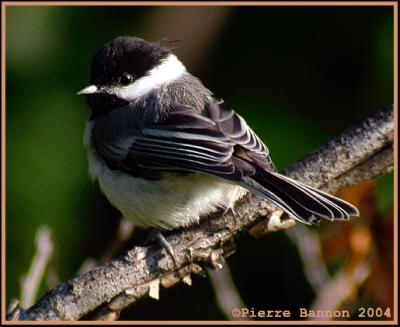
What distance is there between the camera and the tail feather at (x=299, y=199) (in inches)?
76.4

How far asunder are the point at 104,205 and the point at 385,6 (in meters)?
1.50

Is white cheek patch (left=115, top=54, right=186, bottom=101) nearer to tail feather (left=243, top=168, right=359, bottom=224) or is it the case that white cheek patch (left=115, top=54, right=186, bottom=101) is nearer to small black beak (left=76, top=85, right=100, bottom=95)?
small black beak (left=76, top=85, right=100, bottom=95)

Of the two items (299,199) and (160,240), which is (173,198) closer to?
(160,240)

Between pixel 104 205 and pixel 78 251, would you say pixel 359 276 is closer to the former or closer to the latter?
pixel 78 251

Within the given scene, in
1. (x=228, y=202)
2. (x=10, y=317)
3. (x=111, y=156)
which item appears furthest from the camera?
(x=111, y=156)

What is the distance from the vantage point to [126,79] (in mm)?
2504

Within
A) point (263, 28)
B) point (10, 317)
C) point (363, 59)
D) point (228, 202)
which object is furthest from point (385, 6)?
point (10, 317)

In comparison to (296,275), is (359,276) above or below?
above

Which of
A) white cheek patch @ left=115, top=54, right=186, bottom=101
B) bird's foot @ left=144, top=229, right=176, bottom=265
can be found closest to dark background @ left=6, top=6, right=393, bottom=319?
white cheek patch @ left=115, top=54, right=186, bottom=101

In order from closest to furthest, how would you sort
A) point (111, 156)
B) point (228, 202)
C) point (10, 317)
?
point (10, 317) → point (228, 202) → point (111, 156)

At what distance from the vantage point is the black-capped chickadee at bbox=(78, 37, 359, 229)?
205 centimetres

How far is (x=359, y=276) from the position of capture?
1918 millimetres

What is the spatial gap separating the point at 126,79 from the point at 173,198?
51 centimetres

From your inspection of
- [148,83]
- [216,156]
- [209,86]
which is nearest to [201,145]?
[216,156]
